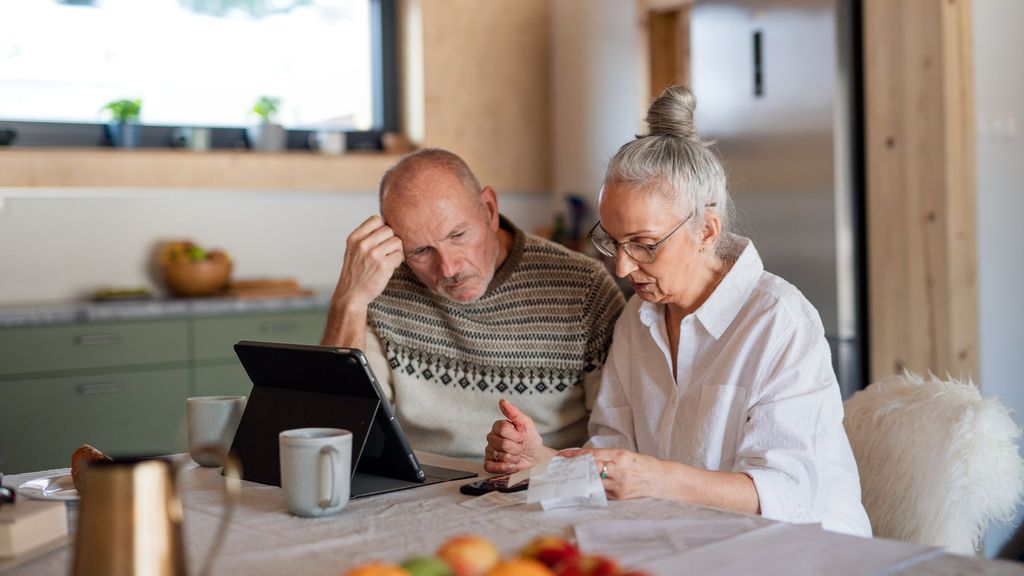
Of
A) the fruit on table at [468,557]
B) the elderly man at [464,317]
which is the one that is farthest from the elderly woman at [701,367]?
the fruit on table at [468,557]

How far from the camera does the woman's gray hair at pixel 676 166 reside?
1.83m

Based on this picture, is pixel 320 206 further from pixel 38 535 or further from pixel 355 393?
pixel 38 535

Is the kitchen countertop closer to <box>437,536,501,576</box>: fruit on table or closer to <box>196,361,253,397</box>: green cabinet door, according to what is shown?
<box>196,361,253,397</box>: green cabinet door

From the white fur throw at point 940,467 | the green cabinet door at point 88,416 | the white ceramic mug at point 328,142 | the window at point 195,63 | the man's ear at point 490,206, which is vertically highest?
Result: the window at point 195,63

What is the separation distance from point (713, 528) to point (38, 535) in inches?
32.1

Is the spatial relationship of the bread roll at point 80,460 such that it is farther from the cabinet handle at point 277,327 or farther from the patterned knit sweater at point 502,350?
the cabinet handle at point 277,327

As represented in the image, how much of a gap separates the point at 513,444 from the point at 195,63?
3405 millimetres

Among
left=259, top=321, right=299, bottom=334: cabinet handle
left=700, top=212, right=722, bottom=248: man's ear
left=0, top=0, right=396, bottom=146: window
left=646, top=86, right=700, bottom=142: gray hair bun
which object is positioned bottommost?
left=259, top=321, right=299, bottom=334: cabinet handle

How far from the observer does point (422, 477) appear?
1.66 meters

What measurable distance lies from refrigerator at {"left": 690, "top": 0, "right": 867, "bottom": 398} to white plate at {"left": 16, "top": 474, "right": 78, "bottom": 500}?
244 centimetres

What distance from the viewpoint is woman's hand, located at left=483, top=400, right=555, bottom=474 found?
1.73 metres

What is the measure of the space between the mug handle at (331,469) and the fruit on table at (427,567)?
44 centimetres

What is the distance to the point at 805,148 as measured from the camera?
12.3 ft

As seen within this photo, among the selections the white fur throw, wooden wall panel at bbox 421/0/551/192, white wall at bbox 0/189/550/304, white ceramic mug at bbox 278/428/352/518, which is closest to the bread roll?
white ceramic mug at bbox 278/428/352/518
